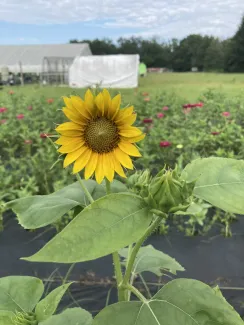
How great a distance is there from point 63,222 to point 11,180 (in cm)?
39

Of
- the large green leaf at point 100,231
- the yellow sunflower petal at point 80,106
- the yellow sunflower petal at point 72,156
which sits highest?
the yellow sunflower petal at point 80,106

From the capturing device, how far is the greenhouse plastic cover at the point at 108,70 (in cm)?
1073

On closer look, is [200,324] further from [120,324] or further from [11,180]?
[11,180]

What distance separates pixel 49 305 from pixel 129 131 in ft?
0.93

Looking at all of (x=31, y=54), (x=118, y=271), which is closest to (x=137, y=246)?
(x=118, y=271)

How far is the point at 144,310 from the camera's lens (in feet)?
1.73

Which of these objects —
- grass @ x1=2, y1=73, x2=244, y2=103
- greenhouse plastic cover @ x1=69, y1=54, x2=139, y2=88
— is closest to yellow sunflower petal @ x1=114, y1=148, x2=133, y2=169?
grass @ x1=2, y1=73, x2=244, y2=103

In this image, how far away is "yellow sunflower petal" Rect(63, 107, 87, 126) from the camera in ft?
1.73

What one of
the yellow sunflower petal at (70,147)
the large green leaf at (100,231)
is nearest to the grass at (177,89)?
the yellow sunflower petal at (70,147)

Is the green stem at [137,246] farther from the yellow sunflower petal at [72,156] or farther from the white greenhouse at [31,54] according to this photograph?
the white greenhouse at [31,54]

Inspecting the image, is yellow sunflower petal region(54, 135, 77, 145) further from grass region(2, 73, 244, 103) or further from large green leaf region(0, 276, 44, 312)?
grass region(2, 73, 244, 103)

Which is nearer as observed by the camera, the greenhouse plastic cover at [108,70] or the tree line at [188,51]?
the greenhouse plastic cover at [108,70]

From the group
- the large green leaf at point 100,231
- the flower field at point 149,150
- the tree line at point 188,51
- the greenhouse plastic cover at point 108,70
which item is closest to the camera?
the large green leaf at point 100,231

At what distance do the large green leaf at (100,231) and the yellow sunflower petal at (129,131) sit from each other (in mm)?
94
